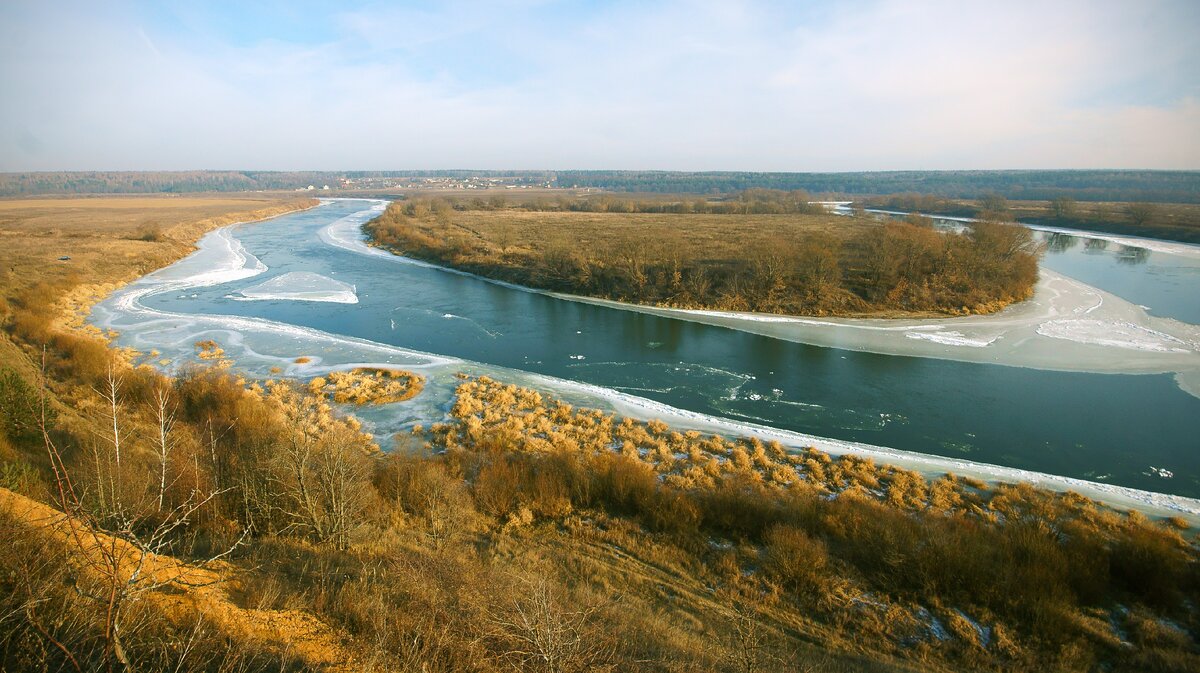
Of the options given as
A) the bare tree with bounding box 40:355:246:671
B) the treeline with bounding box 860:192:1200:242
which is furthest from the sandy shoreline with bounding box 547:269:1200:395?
the bare tree with bounding box 40:355:246:671

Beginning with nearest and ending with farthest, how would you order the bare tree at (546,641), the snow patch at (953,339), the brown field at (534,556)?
the brown field at (534,556) < the bare tree at (546,641) < the snow patch at (953,339)

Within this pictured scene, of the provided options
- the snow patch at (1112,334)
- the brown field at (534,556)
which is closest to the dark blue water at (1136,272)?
the snow patch at (1112,334)

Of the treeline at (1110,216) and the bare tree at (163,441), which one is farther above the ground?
the treeline at (1110,216)

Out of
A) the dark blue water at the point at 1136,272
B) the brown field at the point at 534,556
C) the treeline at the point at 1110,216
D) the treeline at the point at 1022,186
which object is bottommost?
the brown field at the point at 534,556

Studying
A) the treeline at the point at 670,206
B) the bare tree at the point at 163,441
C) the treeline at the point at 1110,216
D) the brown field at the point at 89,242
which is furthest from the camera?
the treeline at the point at 670,206

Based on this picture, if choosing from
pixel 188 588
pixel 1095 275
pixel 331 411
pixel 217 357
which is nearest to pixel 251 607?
pixel 188 588

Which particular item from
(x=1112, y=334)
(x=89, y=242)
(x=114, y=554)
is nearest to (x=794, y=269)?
(x=1112, y=334)

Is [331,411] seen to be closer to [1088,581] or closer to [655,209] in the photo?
[1088,581]

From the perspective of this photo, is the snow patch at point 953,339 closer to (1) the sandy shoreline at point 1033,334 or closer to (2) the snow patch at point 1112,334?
(1) the sandy shoreline at point 1033,334
